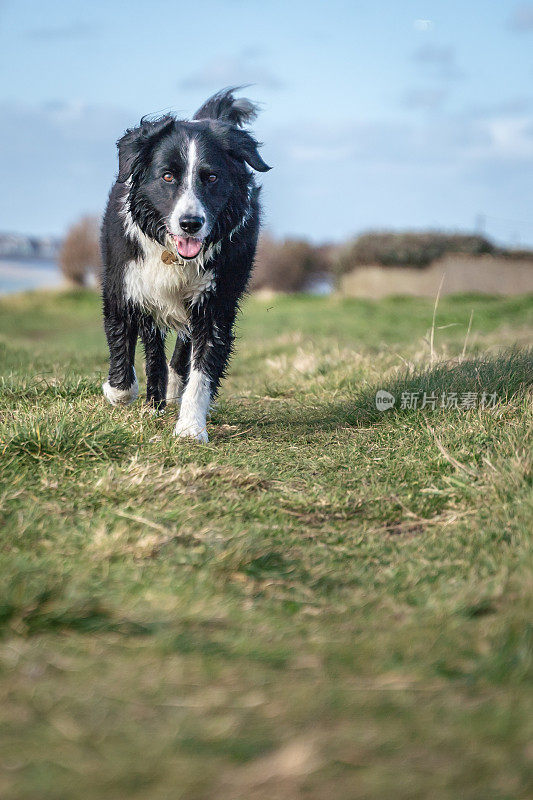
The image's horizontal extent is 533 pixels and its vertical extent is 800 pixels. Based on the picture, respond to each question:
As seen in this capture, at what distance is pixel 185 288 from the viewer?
4129 millimetres

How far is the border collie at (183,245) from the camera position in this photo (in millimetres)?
3803

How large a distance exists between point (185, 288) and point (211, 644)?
235 cm

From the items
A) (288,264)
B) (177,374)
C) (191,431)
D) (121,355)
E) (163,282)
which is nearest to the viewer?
(191,431)

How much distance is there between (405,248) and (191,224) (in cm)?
1441

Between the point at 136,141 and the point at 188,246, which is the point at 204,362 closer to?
the point at 188,246

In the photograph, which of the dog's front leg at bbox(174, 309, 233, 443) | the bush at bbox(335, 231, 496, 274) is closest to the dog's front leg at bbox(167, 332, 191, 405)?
the dog's front leg at bbox(174, 309, 233, 443)

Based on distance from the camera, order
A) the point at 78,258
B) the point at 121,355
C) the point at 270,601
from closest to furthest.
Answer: the point at 270,601 < the point at 121,355 < the point at 78,258

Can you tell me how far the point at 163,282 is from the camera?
4102 millimetres

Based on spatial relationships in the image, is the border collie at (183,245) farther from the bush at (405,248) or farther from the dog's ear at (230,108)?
the bush at (405,248)

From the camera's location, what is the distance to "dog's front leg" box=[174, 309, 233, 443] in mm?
4121

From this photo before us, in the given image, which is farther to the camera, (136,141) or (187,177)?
(136,141)

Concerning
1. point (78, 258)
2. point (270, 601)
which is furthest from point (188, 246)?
point (78, 258)

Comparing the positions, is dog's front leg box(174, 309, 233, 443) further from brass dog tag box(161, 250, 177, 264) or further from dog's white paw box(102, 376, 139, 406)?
dog's white paw box(102, 376, 139, 406)

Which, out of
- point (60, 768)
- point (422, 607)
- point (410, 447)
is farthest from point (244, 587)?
point (410, 447)
